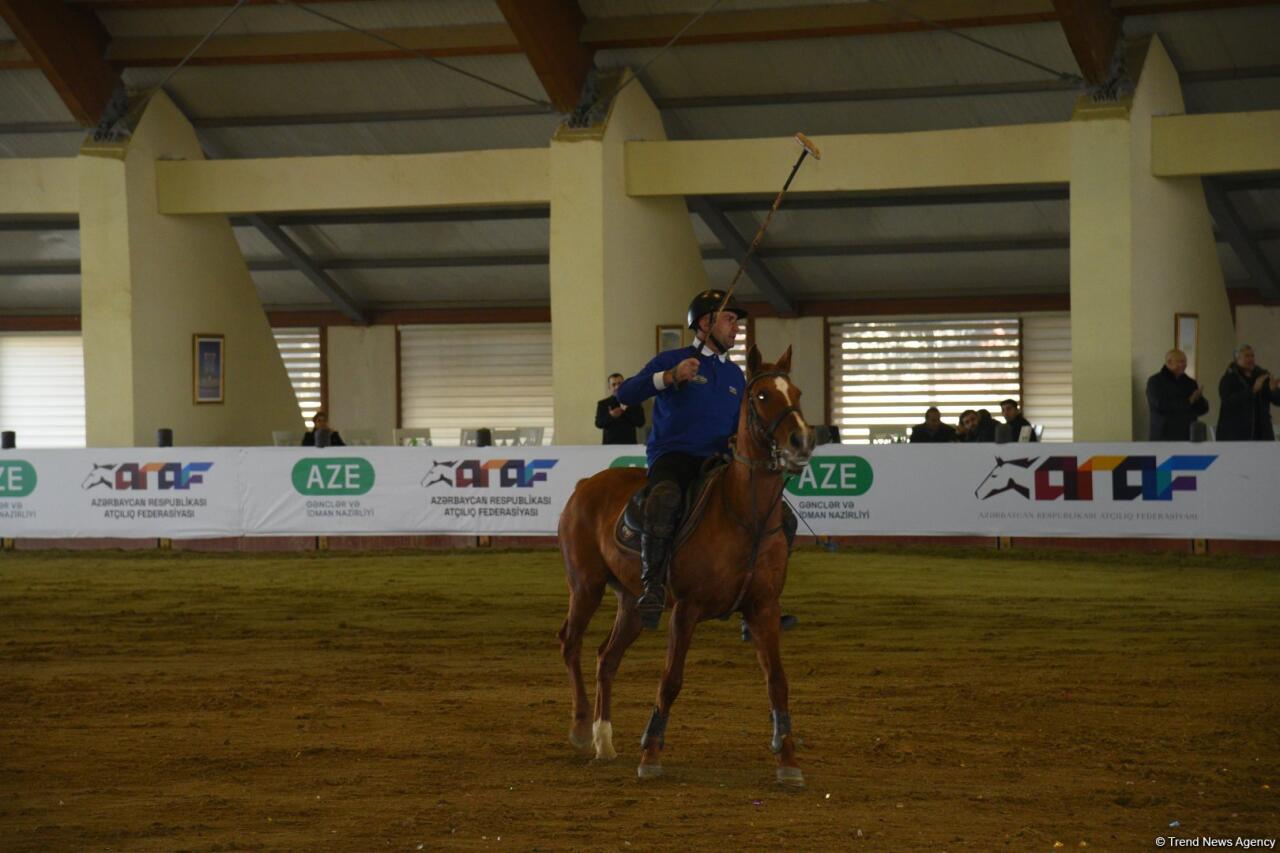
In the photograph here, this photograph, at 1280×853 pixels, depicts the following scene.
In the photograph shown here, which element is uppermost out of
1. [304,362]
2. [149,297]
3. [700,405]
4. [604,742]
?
[149,297]

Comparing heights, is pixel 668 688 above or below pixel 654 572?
below

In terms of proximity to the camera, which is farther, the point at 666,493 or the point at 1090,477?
the point at 1090,477

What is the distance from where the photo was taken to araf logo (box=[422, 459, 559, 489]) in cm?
1819

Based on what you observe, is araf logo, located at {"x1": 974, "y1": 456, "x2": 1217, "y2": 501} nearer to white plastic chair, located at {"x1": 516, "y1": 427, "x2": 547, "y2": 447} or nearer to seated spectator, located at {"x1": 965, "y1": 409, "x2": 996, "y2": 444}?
seated spectator, located at {"x1": 965, "y1": 409, "x2": 996, "y2": 444}

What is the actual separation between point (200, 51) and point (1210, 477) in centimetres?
1421

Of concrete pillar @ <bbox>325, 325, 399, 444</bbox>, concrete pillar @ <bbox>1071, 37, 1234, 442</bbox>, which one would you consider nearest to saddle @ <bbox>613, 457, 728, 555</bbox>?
concrete pillar @ <bbox>1071, 37, 1234, 442</bbox>

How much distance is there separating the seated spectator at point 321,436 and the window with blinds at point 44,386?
34.4ft

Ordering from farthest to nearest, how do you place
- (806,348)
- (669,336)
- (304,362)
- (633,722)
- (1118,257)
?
(304,362) → (806,348) → (669,336) → (1118,257) → (633,722)

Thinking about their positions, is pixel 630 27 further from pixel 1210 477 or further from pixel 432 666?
pixel 432 666

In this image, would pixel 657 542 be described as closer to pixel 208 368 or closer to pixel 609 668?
pixel 609 668

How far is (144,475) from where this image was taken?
755 inches

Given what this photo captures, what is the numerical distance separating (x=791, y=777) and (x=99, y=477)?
14643 mm

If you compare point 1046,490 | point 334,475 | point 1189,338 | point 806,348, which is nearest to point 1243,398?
point 1046,490

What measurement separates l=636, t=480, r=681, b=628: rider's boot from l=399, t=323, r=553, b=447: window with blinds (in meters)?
21.9
